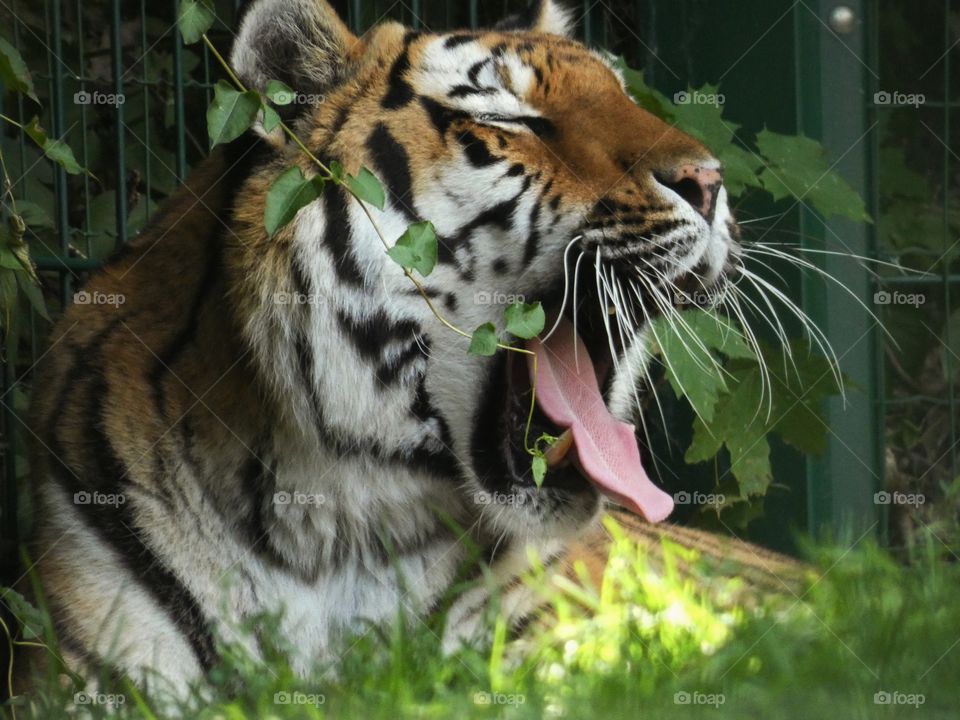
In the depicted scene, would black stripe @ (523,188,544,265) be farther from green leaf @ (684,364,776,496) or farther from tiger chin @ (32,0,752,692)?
green leaf @ (684,364,776,496)

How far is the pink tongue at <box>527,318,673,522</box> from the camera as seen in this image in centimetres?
236

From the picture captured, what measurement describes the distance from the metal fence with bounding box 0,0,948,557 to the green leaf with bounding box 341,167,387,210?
1231 mm

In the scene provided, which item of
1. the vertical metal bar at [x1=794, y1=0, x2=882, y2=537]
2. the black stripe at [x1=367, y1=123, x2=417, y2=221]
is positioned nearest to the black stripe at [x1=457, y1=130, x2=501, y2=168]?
the black stripe at [x1=367, y1=123, x2=417, y2=221]

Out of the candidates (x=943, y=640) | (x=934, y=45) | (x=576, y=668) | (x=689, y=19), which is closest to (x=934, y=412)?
(x=934, y=45)

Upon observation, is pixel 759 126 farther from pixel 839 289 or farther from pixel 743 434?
pixel 743 434

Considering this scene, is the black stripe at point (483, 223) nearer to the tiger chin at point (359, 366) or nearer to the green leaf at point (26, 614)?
the tiger chin at point (359, 366)

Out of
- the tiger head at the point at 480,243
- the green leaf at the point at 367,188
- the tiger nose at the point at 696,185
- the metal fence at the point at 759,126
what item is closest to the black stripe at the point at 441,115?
the tiger head at the point at 480,243

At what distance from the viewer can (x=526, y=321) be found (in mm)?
2141

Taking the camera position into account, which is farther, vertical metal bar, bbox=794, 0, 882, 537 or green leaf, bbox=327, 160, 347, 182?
vertical metal bar, bbox=794, 0, 882, 537

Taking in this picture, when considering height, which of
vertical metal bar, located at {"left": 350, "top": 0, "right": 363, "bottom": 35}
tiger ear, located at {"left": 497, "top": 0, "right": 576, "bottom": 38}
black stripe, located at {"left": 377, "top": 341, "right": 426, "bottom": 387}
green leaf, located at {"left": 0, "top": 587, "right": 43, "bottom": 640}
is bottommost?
green leaf, located at {"left": 0, "top": 587, "right": 43, "bottom": 640}

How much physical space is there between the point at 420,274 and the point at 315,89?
0.44 m

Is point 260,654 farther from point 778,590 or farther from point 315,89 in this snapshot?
point 778,590

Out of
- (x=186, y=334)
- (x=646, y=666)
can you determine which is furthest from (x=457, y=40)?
(x=646, y=666)

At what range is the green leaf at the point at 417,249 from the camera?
83.4 inches
